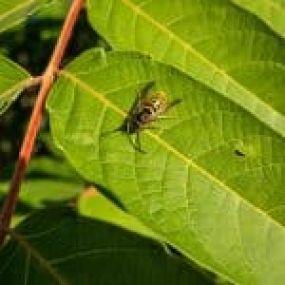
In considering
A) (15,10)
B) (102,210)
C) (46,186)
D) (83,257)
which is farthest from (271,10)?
(46,186)

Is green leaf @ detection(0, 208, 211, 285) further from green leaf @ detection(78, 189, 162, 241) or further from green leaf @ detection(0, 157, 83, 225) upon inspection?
green leaf @ detection(0, 157, 83, 225)

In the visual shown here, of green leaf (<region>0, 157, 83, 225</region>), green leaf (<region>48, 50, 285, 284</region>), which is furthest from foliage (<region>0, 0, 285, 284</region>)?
green leaf (<region>0, 157, 83, 225</region>)

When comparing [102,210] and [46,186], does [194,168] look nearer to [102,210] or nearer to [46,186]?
[102,210]

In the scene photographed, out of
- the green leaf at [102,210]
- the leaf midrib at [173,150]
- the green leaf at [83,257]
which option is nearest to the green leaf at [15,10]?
Answer: the leaf midrib at [173,150]

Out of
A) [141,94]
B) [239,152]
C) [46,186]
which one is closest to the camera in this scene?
[239,152]

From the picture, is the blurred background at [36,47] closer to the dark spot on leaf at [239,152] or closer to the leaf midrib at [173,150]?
the leaf midrib at [173,150]

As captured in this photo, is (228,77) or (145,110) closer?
(145,110)

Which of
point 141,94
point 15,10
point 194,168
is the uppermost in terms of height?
point 15,10

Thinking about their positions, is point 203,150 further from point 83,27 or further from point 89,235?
point 83,27
